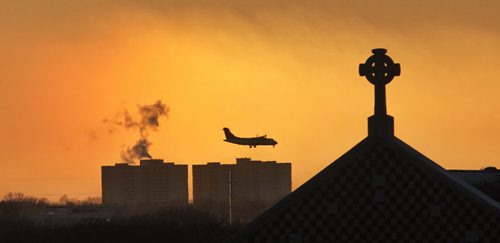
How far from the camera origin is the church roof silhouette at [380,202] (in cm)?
2372

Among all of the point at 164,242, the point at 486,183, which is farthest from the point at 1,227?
the point at 486,183

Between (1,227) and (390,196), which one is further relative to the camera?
(1,227)

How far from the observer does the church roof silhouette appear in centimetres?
2372

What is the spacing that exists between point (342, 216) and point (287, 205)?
1.11 meters

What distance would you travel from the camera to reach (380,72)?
954 inches

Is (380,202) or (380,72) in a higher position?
(380,72)

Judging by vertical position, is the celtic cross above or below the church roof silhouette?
above

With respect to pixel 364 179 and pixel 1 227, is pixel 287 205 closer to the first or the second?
pixel 364 179

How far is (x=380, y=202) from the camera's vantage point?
2400 centimetres

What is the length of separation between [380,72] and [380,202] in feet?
8.24

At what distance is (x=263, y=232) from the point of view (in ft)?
80.6

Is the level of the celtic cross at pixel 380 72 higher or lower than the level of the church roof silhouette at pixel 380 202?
higher

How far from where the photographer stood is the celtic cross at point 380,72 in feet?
79.2

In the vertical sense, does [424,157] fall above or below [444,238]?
above
